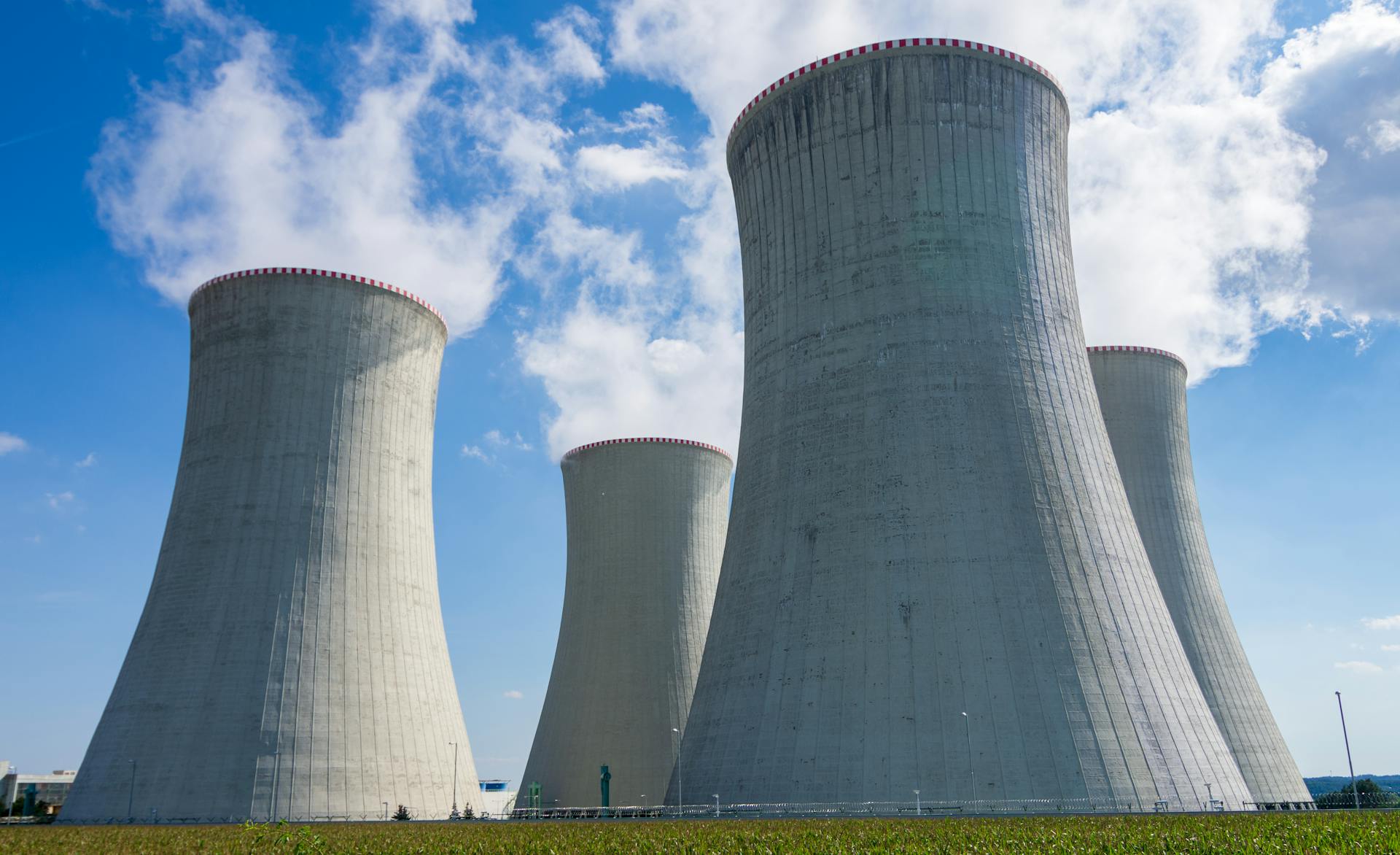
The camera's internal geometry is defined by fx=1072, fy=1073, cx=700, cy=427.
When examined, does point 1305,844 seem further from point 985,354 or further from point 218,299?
point 218,299

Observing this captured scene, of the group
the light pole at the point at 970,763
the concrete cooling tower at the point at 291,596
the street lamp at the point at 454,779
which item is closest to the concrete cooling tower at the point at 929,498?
the light pole at the point at 970,763

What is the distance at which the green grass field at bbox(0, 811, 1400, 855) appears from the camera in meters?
8.02

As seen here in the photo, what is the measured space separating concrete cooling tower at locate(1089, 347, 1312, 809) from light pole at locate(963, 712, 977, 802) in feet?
43.1

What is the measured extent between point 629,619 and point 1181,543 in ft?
48.4

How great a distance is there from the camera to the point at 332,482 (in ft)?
71.1

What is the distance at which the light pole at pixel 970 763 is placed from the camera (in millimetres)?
14156

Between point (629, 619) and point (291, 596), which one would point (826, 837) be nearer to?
point (291, 596)

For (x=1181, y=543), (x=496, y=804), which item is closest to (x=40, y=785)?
(x=496, y=804)

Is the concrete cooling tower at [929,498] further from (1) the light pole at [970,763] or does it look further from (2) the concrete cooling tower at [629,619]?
(2) the concrete cooling tower at [629,619]

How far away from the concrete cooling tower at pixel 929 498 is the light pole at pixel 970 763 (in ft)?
0.09

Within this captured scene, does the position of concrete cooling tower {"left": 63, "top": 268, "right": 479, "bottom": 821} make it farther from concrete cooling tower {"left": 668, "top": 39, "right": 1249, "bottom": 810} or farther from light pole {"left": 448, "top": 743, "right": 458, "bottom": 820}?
concrete cooling tower {"left": 668, "top": 39, "right": 1249, "bottom": 810}

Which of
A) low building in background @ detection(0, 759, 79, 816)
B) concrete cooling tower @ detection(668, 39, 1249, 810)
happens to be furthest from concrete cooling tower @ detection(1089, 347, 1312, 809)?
low building in background @ detection(0, 759, 79, 816)

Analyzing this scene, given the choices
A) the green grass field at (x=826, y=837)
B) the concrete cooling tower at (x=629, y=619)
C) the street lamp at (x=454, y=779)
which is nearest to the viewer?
the green grass field at (x=826, y=837)

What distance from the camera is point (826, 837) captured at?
9352 millimetres
